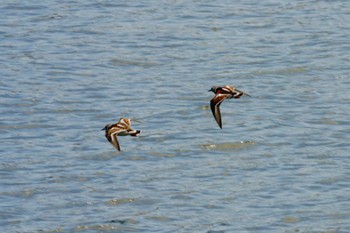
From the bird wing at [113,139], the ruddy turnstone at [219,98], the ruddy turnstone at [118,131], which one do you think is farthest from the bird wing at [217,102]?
the bird wing at [113,139]

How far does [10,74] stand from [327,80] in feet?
16.9

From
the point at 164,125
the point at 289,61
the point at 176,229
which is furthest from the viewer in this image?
the point at 289,61

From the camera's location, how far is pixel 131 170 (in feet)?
55.7

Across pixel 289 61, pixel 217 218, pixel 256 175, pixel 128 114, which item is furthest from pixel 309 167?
pixel 289 61

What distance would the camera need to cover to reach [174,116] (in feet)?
63.6

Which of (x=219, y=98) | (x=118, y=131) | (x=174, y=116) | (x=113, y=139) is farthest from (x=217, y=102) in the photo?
(x=174, y=116)

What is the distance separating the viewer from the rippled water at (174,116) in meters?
15.6

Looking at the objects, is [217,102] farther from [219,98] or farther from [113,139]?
[113,139]

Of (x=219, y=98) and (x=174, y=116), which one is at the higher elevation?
(x=219, y=98)

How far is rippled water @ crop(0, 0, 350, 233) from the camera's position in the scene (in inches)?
614

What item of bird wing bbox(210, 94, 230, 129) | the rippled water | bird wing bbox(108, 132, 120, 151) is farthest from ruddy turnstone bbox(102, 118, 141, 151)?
the rippled water

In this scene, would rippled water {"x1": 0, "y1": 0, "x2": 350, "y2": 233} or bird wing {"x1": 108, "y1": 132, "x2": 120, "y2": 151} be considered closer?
bird wing {"x1": 108, "y1": 132, "x2": 120, "y2": 151}

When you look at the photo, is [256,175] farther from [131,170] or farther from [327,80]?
[327,80]

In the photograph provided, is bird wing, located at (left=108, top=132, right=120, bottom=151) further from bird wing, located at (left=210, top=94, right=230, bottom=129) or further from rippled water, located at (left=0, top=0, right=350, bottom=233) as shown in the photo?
rippled water, located at (left=0, top=0, right=350, bottom=233)
